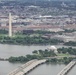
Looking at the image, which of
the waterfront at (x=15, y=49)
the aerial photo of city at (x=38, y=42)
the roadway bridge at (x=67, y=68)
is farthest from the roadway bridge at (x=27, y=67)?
the waterfront at (x=15, y=49)

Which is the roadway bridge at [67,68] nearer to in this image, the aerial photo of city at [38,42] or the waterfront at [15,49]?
the aerial photo of city at [38,42]

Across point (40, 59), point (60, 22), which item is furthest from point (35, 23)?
point (40, 59)

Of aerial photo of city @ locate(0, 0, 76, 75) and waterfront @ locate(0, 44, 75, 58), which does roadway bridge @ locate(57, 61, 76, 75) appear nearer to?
aerial photo of city @ locate(0, 0, 76, 75)

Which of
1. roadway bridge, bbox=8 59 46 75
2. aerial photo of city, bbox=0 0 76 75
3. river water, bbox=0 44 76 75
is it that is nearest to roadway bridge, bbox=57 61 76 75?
aerial photo of city, bbox=0 0 76 75

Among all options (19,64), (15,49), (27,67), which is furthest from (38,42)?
(27,67)

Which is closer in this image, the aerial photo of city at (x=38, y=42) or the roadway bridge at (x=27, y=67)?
the roadway bridge at (x=27, y=67)

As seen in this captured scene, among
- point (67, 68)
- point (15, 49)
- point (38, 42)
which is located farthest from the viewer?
point (38, 42)

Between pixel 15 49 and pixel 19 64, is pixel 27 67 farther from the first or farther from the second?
pixel 15 49

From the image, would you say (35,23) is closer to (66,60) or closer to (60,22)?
(60,22)
